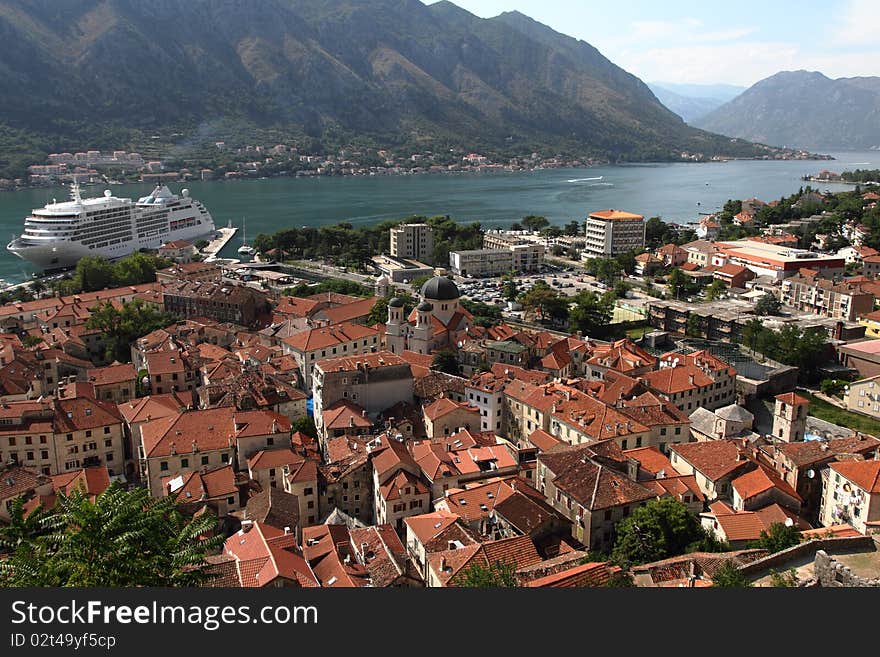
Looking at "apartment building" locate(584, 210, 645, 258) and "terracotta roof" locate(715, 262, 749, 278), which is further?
"apartment building" locate(584, 210, 645, 258)

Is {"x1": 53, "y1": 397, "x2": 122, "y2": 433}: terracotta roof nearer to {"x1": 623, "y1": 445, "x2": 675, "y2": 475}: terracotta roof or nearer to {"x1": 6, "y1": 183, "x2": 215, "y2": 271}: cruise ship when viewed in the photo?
{"x1": 623, "y1": 445, "x2": 675, "y2": 475}: terracotta roof

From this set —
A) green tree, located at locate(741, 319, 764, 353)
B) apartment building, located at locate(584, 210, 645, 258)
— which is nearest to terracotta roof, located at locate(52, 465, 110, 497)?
green tree, located at locate(741, 319, 764, 353)

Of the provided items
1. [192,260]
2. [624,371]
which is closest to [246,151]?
[192,260]

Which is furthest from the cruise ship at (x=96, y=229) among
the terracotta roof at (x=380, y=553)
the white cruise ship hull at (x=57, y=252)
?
the terracotta roof at (x=380, y=553)

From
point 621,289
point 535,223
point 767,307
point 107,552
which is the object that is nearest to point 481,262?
point 621,289

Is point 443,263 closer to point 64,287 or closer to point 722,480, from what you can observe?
point 64,287

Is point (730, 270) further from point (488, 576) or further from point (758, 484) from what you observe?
point (488, 576)
